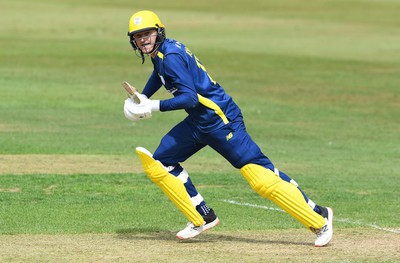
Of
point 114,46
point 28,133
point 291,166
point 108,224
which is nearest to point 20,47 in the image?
point 114,46

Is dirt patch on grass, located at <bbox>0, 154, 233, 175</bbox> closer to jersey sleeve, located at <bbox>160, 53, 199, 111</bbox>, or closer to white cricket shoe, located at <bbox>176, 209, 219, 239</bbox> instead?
white cricket shoe, located at <bbox>176, 209, 219, 239</bbox>

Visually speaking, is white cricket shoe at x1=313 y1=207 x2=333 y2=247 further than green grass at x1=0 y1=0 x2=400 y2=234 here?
No

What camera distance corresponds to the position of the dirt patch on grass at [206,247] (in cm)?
967

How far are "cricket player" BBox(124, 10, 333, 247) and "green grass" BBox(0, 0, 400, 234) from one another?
122 cm

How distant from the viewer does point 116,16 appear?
52031 mm

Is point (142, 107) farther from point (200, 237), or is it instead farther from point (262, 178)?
point (200, 237)

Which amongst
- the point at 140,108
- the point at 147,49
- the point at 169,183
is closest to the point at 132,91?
the point at 140,108

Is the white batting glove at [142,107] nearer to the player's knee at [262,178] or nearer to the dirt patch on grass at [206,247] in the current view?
the player's knee at [262,178]

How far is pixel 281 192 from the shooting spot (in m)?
10.1

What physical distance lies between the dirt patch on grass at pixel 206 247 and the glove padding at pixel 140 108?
1301mm

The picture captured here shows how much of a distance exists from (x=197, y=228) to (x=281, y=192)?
1.14 meters

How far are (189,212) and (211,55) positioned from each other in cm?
2638

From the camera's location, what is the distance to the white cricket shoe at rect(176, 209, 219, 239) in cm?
1073

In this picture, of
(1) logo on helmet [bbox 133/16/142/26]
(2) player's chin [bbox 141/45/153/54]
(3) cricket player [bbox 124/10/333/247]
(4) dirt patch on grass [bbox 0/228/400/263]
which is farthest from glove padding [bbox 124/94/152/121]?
(4) dirt patch on grass [bbox 0/228/400/263]
